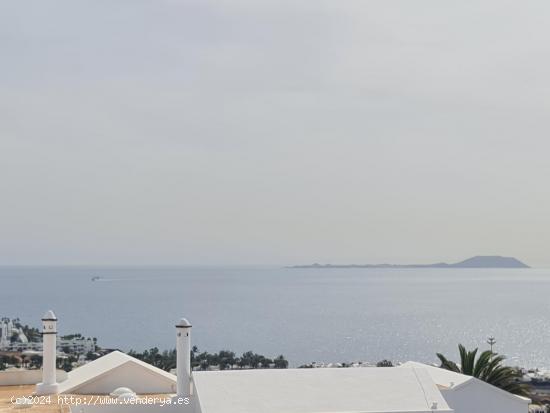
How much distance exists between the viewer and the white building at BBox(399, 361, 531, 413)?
50.6 ft

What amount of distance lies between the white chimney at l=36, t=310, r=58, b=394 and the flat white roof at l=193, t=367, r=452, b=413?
458cm

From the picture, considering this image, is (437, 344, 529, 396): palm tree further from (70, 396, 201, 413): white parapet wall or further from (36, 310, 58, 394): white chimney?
(36, 310, 58, 394): white chimney

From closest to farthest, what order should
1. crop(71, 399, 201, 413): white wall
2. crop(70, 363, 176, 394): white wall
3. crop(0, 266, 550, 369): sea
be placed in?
crop(71, 399, 201, 413): white wall → crop(70, 363, 176, 394): white wall → crop(0, 266, 550, 369): sea

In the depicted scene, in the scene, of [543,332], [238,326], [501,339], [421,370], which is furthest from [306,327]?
[421,370]

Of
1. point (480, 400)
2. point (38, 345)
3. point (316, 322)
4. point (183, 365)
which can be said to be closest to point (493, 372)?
point (480, 400)

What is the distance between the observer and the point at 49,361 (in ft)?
52.7

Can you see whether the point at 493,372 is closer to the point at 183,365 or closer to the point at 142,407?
the point at 183,365

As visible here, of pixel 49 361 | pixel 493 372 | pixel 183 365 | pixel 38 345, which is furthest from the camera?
pixel 38 345

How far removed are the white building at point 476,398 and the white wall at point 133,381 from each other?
5.91 meters

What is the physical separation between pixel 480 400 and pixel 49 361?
9544mm

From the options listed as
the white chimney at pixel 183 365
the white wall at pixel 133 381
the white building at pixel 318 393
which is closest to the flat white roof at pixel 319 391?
the white building at pixel 318 393

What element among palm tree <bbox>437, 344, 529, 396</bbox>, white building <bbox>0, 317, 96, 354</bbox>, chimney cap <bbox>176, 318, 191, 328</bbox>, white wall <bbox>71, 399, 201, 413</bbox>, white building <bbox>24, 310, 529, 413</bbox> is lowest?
white building <bbox>0, 317, 96, 354</bbox>

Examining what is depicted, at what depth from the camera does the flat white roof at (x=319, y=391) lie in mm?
12172

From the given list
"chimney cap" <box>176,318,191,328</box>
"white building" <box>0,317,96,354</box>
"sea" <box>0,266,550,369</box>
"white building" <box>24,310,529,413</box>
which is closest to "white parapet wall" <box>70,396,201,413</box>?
"white building" <box>24,310,529,413</box>
